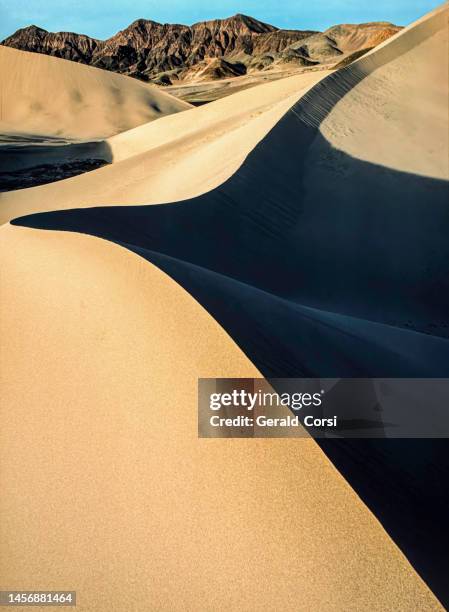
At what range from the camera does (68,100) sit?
2389cm

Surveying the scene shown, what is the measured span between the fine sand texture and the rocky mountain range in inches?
2358

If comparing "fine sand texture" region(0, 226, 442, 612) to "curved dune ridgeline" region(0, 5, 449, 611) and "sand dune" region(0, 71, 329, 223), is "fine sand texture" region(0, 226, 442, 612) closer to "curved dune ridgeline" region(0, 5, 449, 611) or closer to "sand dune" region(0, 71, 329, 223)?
"curved dune ridgeline" region(0, 5, 449, 611)

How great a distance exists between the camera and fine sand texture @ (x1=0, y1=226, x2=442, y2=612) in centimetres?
215

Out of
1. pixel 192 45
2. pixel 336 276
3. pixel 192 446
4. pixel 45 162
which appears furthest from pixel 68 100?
pixel 192 45

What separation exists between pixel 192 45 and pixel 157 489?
100880 mm

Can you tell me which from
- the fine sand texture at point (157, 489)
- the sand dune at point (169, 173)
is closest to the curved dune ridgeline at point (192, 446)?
the fine sand texture at point (157, 489)

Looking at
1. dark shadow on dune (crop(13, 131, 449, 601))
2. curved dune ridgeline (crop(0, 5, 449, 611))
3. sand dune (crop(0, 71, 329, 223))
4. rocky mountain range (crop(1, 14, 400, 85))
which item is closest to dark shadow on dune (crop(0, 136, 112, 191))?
sand dune (crop(0, 71, 329, 223))

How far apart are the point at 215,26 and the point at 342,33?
33435 millimetres

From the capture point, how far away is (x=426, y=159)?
306 inches

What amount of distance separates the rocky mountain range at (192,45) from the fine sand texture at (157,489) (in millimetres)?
59885

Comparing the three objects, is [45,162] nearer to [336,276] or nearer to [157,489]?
[336,276]

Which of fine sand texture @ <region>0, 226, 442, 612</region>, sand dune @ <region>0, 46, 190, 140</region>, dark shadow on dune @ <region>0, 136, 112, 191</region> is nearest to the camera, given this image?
fine sand texture @ <region>0, 226, 442, 612</region>

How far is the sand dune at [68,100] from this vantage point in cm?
2209

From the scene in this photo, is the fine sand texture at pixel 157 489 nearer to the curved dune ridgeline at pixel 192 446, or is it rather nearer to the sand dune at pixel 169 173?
the curved dune ridgeline at pixel 192 446
